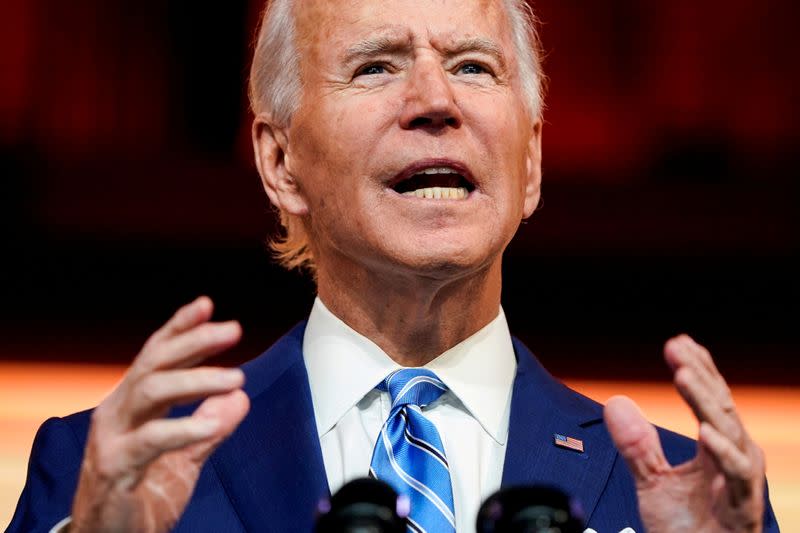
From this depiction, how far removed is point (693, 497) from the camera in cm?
146

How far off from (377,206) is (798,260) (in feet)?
11.1

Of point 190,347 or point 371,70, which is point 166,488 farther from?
point 371,70

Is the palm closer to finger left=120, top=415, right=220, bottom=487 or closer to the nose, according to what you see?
finger left=120, top=415, right=220, bottom=487

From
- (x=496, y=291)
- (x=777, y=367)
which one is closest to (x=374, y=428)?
(x=496, y=291)

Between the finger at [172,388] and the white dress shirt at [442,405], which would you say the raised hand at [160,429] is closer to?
the finger at [172,388]

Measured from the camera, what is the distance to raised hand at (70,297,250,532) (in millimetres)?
1339

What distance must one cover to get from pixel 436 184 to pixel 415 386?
0.96 feet

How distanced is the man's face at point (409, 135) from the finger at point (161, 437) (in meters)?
Answer: 0.56

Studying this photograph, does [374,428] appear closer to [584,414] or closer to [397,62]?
[584,414]

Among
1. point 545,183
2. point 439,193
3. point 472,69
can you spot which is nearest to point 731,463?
point 439,193

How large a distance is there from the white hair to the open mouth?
0.87 ft

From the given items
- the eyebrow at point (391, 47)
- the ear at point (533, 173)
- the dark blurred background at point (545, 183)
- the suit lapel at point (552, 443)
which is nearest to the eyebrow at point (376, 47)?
the eyebrow at point (391, 47)

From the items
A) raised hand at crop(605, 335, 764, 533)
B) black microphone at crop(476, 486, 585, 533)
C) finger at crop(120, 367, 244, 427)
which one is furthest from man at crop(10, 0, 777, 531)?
black microphone at crop(476, 486, 585, 533)

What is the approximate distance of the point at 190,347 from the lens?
136cm
